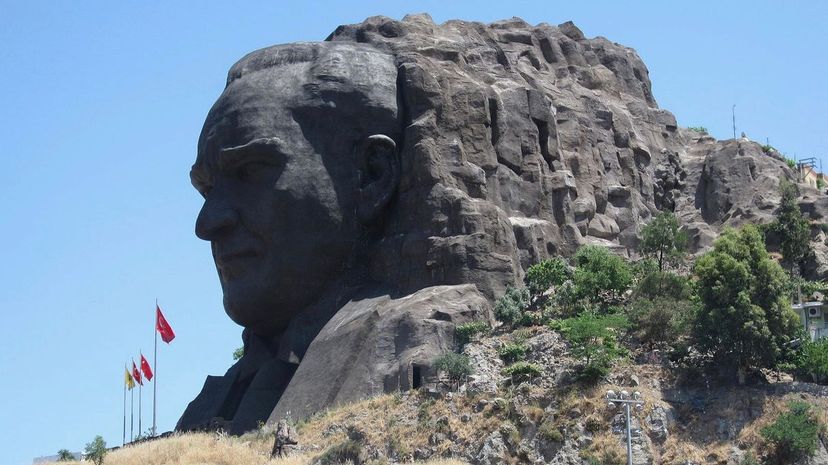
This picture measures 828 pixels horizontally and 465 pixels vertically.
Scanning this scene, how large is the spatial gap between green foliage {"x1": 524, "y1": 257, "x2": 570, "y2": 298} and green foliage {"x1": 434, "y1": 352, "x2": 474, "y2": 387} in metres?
4.97

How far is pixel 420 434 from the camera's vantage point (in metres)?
40.9

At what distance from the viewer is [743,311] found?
135 ft

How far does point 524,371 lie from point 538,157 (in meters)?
10.0

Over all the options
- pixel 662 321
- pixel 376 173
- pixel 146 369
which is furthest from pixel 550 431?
pixel 146 369

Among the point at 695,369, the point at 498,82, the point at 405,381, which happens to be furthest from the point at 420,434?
the point at 498,82

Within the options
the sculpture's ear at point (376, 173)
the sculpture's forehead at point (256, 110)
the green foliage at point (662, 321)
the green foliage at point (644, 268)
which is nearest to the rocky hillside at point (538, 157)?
the sculpture's ear at point (376, 173)

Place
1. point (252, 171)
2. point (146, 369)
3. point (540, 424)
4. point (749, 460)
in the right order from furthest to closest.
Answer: point (146, 369)
point (252, 171)
point (540, 424)
point (749, 460)

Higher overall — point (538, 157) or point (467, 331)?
point (538, 157)

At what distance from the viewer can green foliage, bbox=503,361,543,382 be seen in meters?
42.1

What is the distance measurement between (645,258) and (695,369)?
9.35 m

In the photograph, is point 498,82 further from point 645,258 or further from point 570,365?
point 570,365

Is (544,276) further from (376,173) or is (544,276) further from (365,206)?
(376,173)

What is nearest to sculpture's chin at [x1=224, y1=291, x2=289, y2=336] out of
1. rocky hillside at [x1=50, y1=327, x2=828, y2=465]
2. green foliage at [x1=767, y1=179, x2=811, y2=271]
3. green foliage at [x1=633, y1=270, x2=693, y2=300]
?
rocky hillside at [x1=50, y1=327, x2=828, y2=465]

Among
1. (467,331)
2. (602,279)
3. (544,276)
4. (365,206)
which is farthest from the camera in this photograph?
(365,206)
